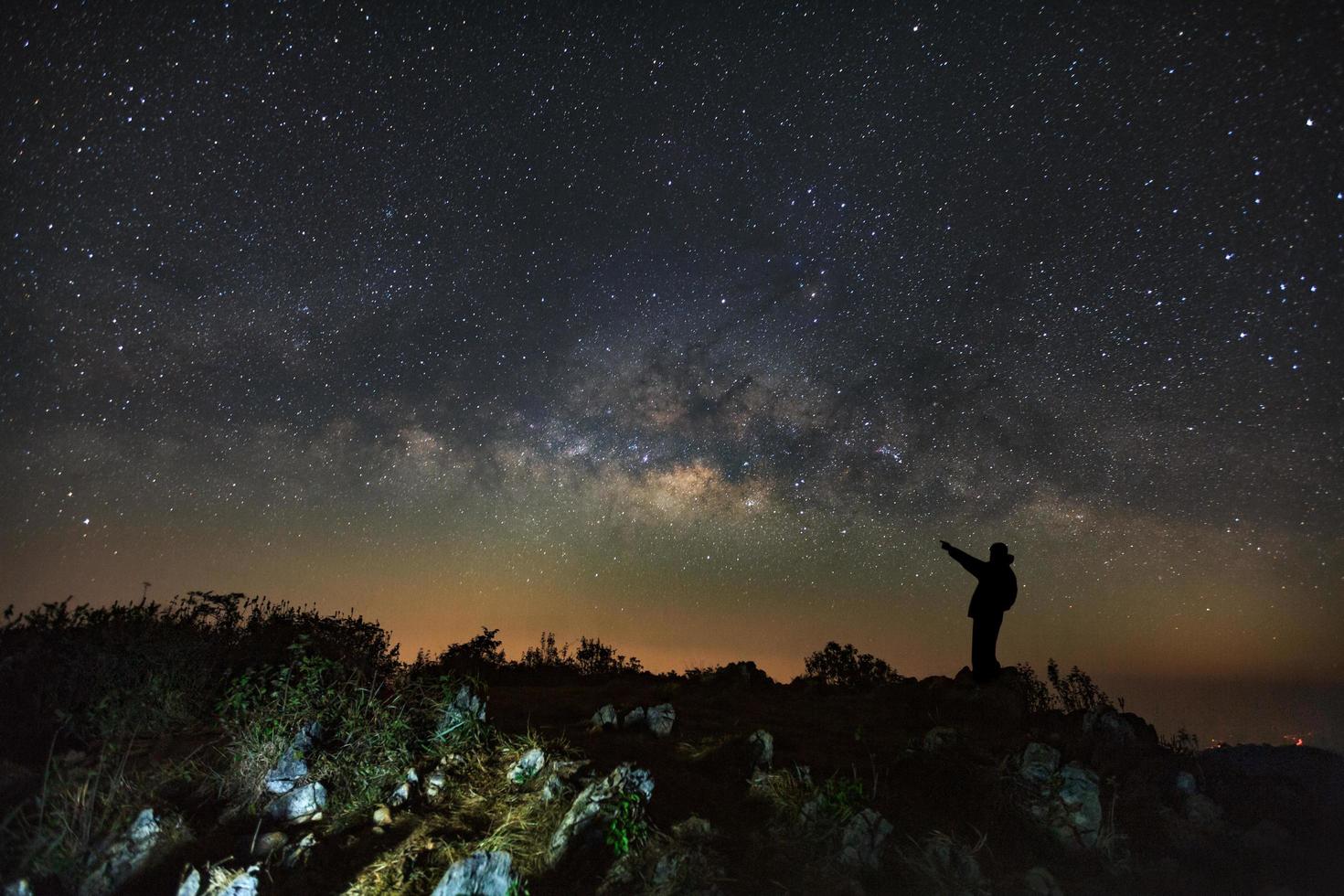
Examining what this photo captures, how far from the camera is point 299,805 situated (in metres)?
6.32

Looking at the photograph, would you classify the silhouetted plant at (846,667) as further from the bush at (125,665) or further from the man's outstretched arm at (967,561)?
the bush at (125,665)

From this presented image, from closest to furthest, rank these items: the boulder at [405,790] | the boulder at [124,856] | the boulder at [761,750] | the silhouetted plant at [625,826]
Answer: the boulder at [124,856] < the silhouetted plant at [625,826] < the boulder at [405,790] < the boulder at [761,750]

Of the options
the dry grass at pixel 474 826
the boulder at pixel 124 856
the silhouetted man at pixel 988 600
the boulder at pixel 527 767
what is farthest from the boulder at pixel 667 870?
the silhouetted man at pixel 988 600

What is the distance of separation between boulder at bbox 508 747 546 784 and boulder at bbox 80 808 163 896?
2813 mm

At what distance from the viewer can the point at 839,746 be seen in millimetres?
8383

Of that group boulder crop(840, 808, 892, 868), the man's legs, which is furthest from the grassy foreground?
the man's legs

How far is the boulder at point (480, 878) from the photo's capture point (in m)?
5.18

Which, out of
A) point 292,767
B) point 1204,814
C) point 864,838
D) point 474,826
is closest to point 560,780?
point 474,826

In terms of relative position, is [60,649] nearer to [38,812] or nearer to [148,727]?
[148,727]

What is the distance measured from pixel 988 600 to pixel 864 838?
803 cm

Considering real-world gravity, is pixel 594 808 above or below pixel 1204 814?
below

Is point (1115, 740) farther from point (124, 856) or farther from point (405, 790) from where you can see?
point (124, 856)

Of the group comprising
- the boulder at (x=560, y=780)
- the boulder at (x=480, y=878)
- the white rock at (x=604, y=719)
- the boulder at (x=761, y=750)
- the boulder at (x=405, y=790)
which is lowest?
the boulder at (x=480, y=878)

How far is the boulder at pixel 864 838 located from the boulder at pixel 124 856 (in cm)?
554
